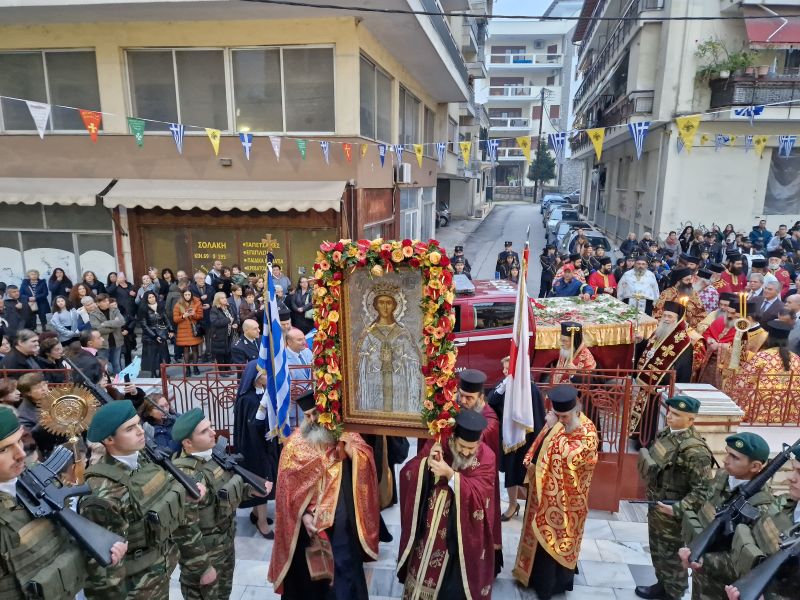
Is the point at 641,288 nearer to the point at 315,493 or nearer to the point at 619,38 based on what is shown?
the point at 315,493

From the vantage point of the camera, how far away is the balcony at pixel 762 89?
17094mm

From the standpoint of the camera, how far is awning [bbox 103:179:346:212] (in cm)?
1200

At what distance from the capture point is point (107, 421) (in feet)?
11.2

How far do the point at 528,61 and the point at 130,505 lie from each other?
71599 millimetres

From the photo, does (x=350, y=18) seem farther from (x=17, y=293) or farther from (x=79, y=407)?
(x=79, y=407)

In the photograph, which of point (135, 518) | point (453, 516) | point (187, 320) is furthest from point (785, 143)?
point (135, 518)

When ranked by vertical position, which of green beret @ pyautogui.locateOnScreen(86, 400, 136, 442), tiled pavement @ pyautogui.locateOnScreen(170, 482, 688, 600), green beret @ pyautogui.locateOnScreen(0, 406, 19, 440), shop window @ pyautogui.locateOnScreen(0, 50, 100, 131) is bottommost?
tiled pavement @ pyautogui.locateOnScreen(170, 482, 688, 600)

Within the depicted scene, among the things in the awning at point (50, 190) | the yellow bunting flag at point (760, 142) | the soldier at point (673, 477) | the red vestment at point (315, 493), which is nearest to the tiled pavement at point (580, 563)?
the soldier at point (673, 477)

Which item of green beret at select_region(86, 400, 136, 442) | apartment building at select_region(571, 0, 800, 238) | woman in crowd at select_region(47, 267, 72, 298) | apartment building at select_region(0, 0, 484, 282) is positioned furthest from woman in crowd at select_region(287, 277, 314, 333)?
apartment building at select_region(571, 0, 800, 238)

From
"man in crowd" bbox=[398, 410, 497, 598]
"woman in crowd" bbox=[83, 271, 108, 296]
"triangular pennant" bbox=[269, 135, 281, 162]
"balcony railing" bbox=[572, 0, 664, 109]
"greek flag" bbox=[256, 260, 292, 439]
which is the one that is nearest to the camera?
"man in crowd" bbox=[398, 410, 497, 598]

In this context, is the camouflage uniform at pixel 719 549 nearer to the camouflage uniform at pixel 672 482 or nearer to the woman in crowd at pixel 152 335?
the camouflage uniform at pixel 672 482

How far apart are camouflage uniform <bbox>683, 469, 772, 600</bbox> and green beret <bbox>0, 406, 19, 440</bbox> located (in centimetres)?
443

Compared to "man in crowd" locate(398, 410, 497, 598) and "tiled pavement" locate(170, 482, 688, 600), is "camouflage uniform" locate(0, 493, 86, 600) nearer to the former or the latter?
"tiled pavement" locate(170, 482, 688, 600)

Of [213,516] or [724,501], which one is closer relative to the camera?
[724,501]
